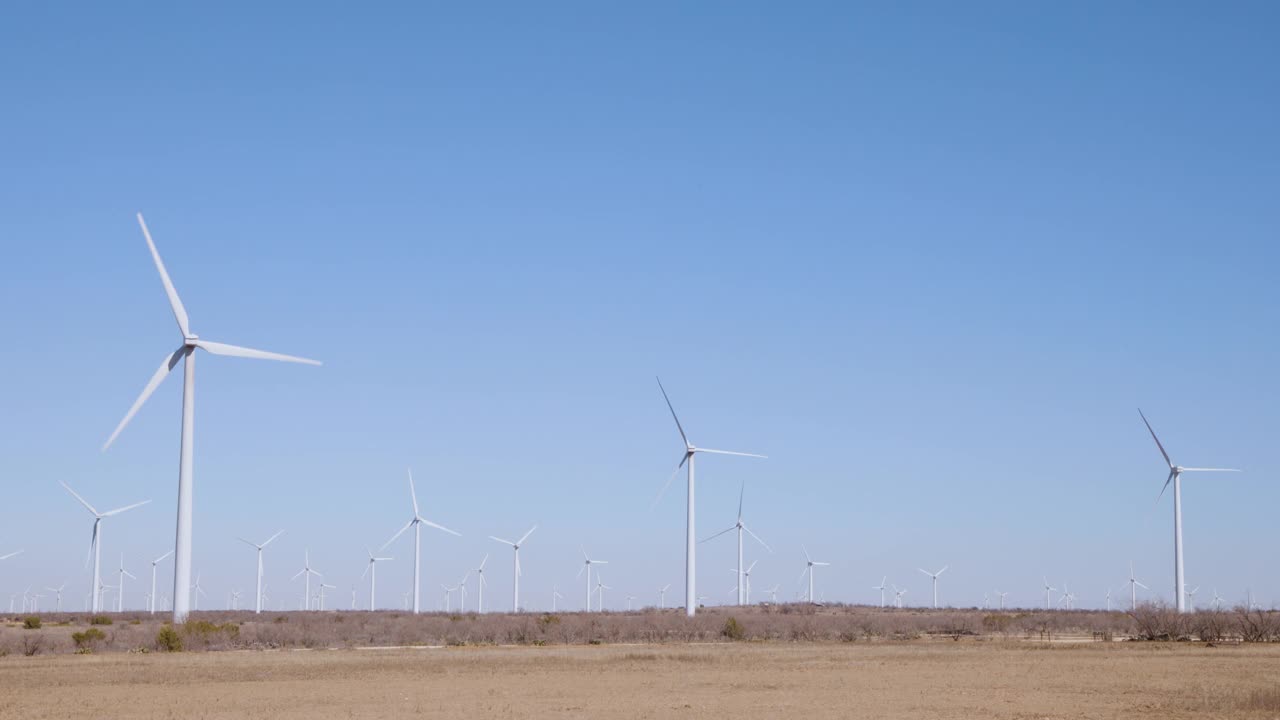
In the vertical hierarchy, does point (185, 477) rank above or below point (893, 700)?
above

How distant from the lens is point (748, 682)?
45.3m

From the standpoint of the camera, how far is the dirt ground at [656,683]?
36.4 metres

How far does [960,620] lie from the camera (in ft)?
333

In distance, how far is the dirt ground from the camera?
119 ft

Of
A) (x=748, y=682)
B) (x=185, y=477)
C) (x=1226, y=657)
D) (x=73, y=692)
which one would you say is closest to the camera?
(x=73, y=692)

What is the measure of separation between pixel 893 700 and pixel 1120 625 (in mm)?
54956

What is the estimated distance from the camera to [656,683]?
44719 mm

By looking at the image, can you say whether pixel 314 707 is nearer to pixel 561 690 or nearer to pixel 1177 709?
pixel 561 690

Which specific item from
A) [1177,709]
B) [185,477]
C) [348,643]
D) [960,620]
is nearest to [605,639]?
[348,643]

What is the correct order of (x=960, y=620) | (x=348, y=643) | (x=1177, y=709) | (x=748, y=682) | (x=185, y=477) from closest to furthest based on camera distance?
(x=1177, y=709) → (x=748, y=682) → (x=185, y=477) → (x=348, y=643) → (x=960, y=620)

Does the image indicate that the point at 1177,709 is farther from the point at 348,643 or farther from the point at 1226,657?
the point at 348,643

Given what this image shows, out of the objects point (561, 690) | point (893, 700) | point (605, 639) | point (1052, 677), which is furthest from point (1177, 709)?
point (605, 639)

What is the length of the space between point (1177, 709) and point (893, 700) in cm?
699

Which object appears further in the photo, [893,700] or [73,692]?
[73,692]
